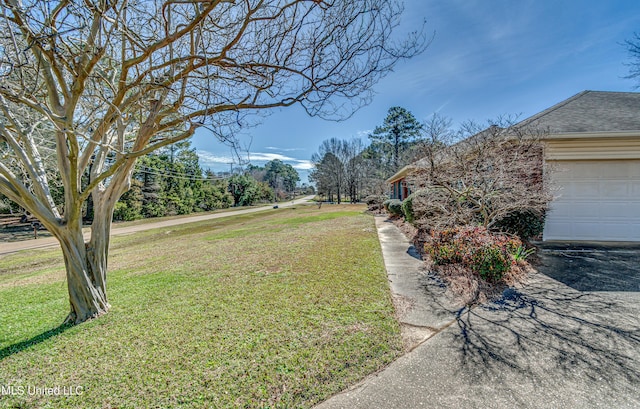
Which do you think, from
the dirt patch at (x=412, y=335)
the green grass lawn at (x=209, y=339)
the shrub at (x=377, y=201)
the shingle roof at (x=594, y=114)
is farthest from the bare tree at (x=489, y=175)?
the shrub at (x=377, y=201)

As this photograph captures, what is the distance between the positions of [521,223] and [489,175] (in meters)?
1.96

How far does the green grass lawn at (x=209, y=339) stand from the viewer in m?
2.23

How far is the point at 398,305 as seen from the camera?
3750mm

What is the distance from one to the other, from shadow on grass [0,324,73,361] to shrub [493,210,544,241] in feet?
27.6

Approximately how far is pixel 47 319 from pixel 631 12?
51.5 ft

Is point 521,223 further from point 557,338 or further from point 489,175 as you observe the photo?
point 557,338

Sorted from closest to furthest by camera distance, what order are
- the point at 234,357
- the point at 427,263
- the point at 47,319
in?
the point at 234,357
the point at 47,319
the point at 427,263

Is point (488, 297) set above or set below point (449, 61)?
below

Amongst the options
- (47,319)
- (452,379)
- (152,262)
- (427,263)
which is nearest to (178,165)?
(152,262)

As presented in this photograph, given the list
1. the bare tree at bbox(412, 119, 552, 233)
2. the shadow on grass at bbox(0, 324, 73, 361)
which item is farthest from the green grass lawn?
the bare tree at bbox(412, 119, 552, 233)

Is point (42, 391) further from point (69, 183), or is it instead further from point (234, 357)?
point (69, 183)

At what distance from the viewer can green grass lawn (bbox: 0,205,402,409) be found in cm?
223

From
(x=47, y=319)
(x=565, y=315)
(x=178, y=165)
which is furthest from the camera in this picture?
(x=178, y=165)

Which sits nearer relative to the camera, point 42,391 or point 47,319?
point 42,391
